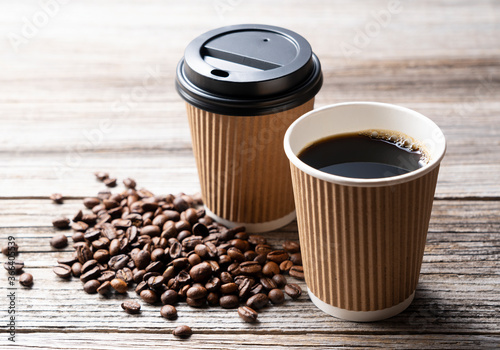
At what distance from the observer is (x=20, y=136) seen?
1.92 m

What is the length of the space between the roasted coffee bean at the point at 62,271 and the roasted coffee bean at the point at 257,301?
0.42 m

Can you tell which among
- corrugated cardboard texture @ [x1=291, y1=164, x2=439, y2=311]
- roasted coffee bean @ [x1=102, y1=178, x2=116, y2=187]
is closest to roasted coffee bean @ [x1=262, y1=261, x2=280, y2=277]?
corrugated cardboard texture @ [x1=291, y1=164, x2=439, y2=311]

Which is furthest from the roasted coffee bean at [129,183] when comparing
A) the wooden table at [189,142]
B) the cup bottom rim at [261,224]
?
the cup bottom rim at [261,224]

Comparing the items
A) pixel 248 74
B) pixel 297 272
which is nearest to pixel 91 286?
pixel 297 272

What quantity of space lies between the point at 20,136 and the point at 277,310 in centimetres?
108

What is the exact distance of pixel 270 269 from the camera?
1357 mm

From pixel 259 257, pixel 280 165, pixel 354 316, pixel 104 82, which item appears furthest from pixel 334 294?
pixel 104 82

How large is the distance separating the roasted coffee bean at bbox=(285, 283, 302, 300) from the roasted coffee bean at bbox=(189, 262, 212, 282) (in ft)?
0.57

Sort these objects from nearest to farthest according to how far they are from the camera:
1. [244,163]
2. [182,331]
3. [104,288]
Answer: [182,331] < [104,288] < [244,163]

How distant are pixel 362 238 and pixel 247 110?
1.28 ft

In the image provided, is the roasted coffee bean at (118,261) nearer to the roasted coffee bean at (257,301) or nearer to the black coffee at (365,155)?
the roasted coffee bean at (257,301)

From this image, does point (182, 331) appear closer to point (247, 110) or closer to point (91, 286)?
point (91, 286)

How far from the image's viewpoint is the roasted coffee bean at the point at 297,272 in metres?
1.36

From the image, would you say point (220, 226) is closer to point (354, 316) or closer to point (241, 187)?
point (241, 187)
